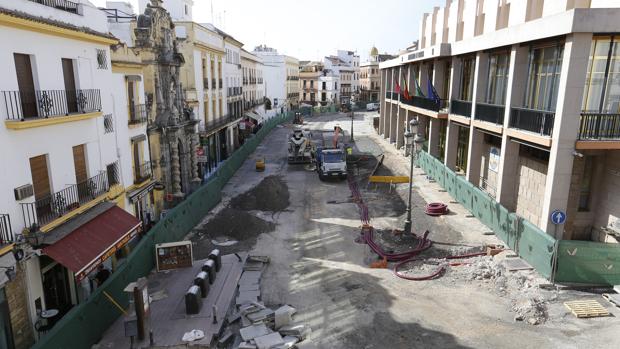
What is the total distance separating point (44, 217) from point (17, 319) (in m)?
2.95

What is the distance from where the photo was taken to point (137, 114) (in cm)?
2044

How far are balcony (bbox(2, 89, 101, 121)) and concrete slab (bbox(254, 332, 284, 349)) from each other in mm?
9133

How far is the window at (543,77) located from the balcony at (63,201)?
727 inches

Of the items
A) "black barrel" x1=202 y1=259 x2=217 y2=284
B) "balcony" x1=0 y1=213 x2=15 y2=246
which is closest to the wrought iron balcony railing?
"black barrel" x1=202 y1=259 x2=217 y2=284

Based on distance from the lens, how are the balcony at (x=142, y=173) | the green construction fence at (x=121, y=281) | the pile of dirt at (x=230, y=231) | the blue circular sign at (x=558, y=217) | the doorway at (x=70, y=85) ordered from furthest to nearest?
the balcony at (x=142, y=173) → the pile of dirt at (x=230, y=231) → the blue circular sign at (x=558, y=217) → the doorway at (x=70, y=85) → the green construction fence at (x=121, y=281)

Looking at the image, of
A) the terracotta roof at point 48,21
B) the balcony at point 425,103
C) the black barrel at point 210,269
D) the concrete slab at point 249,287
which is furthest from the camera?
the balcony at point 425,103

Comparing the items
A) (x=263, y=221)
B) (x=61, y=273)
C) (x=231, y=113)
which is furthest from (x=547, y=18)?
(x=231, y=113)

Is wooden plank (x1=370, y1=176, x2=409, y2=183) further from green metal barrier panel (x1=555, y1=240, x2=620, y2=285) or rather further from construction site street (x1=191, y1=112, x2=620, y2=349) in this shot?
green metal barrier panel (x1=555, y1=240, x2=620, y2=285)

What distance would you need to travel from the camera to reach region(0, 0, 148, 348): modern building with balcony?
37.7ft

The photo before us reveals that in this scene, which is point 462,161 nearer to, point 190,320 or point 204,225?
point 204,225

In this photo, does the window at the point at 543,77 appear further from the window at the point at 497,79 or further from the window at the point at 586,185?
the window at the point at 586,185

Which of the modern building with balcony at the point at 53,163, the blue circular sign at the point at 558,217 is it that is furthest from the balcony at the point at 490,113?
the modern building with balcony at the point at 53,163

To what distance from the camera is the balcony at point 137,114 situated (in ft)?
65.2

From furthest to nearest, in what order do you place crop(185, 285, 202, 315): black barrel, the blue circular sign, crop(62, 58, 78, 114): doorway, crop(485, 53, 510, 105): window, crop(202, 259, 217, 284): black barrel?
1. crop(485, 53, 510, 105): window
2. the blue circular sign
3. crop(202, 259, 217, 284): black barrel
4. crop(62, 58, 78, 114): doorway
5. crop(185, 285, 202, 315): black barrel
